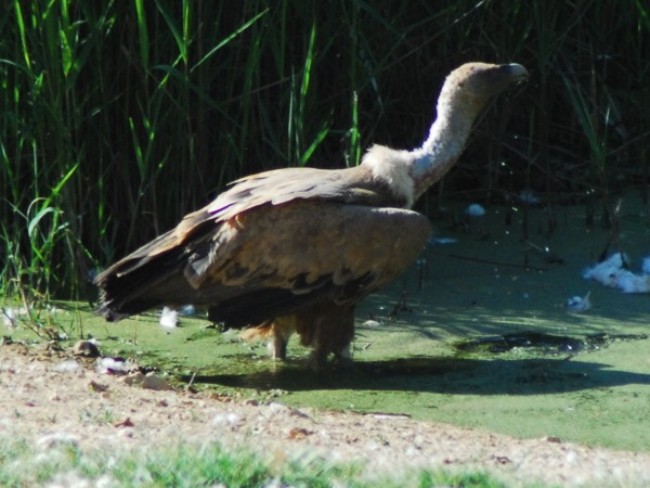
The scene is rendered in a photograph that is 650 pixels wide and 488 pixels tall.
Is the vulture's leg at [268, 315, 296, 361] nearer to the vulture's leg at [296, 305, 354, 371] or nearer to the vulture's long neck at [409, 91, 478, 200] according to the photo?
the vulture's leg at [296, 305, 354, 371]

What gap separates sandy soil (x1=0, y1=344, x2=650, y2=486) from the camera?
457cm

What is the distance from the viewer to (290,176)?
22.0 ft

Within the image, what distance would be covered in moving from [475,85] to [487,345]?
128 cm

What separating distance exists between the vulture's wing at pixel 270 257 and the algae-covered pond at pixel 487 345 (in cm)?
37

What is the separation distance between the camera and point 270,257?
6.42m

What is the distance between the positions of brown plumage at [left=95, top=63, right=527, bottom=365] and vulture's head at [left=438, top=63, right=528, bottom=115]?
0.90m

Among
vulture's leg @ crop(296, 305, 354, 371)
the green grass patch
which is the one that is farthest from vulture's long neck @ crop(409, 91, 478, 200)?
the green grass patch

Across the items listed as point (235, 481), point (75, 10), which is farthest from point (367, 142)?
point (235, 481)

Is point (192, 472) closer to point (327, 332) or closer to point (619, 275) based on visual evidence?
point (327, 332)

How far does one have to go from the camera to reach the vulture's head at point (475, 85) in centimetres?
722

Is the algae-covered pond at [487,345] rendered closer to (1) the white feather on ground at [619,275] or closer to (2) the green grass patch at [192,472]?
(1) the white feather on ground at [619,275]

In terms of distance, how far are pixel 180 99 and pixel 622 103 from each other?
3199 millimetres

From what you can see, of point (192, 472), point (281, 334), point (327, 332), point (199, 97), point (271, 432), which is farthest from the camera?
Result: point (199, 97)

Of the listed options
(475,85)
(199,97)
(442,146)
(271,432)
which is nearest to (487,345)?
(442,146)
